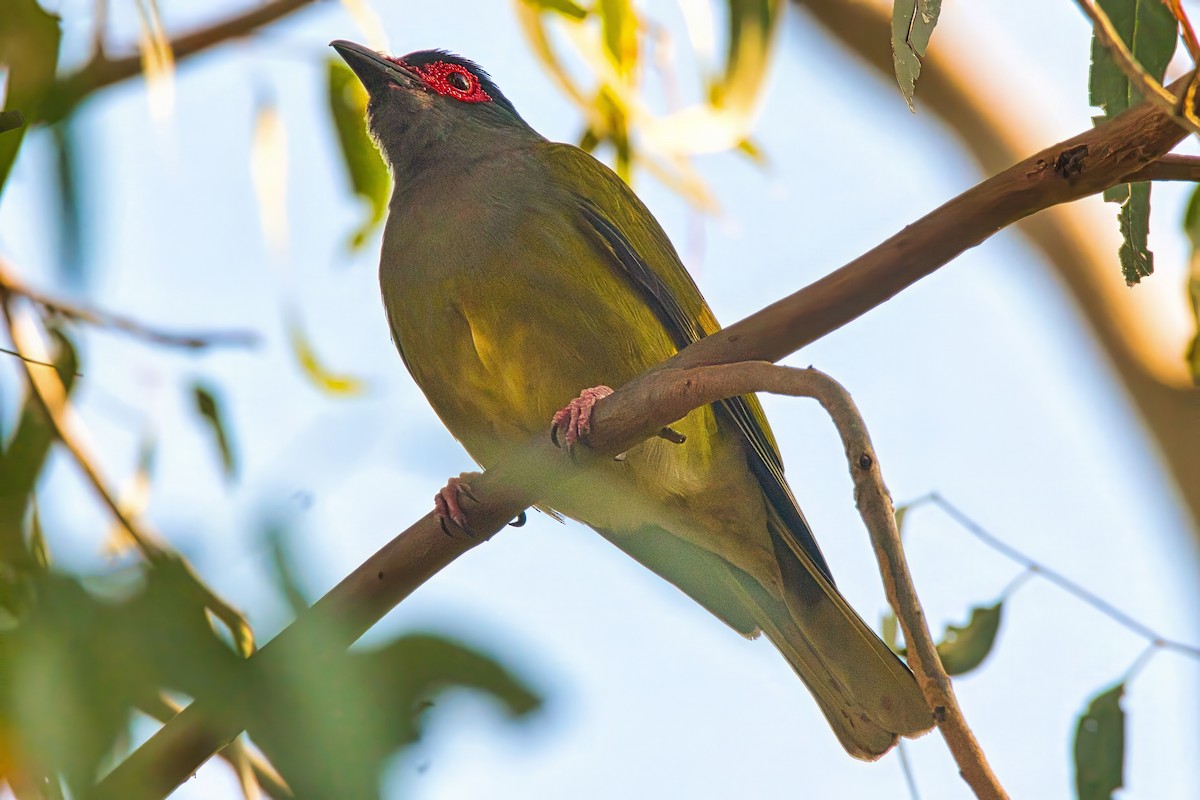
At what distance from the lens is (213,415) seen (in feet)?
10.9

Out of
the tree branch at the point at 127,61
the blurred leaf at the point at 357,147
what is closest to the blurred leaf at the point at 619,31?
the blurred leaf at the point at 357,147

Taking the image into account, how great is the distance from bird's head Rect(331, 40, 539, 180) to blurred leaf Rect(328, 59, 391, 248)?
48 mm

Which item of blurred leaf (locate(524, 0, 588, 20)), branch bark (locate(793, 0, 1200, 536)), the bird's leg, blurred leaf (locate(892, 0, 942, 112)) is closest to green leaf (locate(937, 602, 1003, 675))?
the bird's leg

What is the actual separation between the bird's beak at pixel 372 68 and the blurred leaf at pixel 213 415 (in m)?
1.23

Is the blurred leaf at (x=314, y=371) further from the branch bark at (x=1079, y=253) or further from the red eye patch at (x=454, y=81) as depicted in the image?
the branch bark at (x=1079, y=253)

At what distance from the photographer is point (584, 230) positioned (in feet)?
11.7

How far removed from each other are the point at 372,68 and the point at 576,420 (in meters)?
1.93

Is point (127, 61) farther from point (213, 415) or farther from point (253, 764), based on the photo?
point (253, 764)

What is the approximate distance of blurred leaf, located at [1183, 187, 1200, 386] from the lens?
9.31ft

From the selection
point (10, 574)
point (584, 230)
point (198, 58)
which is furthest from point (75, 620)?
point (198, 58)

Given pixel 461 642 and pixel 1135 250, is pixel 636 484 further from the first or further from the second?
pixel 461 642

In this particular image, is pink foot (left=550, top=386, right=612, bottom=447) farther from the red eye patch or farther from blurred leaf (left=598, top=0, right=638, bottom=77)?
the red eye patch

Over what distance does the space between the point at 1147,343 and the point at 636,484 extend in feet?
9.87

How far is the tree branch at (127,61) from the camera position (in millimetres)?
2916
